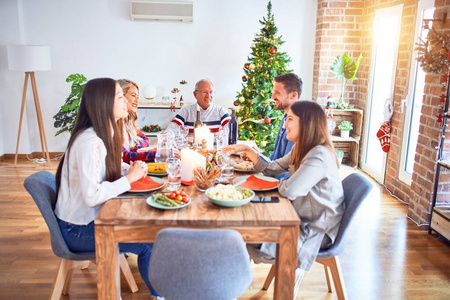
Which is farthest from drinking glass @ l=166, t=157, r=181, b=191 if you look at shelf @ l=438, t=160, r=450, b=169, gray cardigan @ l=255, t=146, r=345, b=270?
shelf @ l=438, t=160, r=450, b=169

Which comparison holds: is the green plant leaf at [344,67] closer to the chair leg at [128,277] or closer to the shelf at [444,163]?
the shelf at [444,163]

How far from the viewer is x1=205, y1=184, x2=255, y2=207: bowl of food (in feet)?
6.21

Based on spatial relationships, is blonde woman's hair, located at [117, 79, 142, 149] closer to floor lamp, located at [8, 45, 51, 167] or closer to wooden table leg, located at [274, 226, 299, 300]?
wooden table leg, located at [274, 226, 299, 300]

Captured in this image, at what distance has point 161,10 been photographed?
17.9 ft

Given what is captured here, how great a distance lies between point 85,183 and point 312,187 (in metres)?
1.08

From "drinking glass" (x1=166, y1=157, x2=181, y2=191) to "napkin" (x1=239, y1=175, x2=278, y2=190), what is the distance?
0.33 m

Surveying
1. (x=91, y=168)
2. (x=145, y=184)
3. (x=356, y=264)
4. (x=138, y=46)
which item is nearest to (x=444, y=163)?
(x=356, y=264)

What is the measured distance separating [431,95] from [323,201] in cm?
199

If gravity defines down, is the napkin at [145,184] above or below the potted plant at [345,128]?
above

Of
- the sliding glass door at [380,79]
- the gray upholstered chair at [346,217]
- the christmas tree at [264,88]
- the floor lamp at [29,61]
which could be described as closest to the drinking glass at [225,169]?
the gray upholstered chair at [346,217]

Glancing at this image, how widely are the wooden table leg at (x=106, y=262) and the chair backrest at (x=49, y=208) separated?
11.6 inches

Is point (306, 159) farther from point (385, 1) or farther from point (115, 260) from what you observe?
point (385, 1)

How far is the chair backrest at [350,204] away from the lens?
2117 millimetres

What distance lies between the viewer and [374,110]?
5.17m
